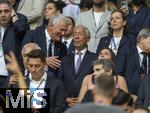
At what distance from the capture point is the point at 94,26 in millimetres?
11219

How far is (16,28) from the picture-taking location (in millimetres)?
10430

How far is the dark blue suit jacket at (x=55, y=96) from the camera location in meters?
8.41

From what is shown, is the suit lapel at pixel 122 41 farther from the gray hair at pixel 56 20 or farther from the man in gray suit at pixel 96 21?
the gray hair at pixel 56 20

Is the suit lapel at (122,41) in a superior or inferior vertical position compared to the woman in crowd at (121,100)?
superior

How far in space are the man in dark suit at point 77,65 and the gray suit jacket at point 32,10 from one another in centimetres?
200

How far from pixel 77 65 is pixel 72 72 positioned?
17 cm

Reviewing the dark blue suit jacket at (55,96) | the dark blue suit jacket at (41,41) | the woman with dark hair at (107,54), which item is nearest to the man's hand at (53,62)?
the dark blue suit jacket at (41,41)

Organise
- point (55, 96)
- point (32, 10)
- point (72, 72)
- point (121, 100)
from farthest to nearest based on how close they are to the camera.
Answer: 1. point (32, 10)
2. point (72, 72)
3. point (55, 96)
4. point (121, 100)

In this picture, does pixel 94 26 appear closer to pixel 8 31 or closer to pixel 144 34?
pixel 144 34

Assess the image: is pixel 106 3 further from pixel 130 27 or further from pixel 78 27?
pixel 78 27

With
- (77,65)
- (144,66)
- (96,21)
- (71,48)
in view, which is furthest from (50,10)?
(144,66)

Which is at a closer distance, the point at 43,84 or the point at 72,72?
the point at 43,84

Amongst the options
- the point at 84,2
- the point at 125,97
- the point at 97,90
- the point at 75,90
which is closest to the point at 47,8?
the point at 84,2

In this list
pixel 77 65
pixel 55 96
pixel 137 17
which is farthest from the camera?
pixel 137 17
